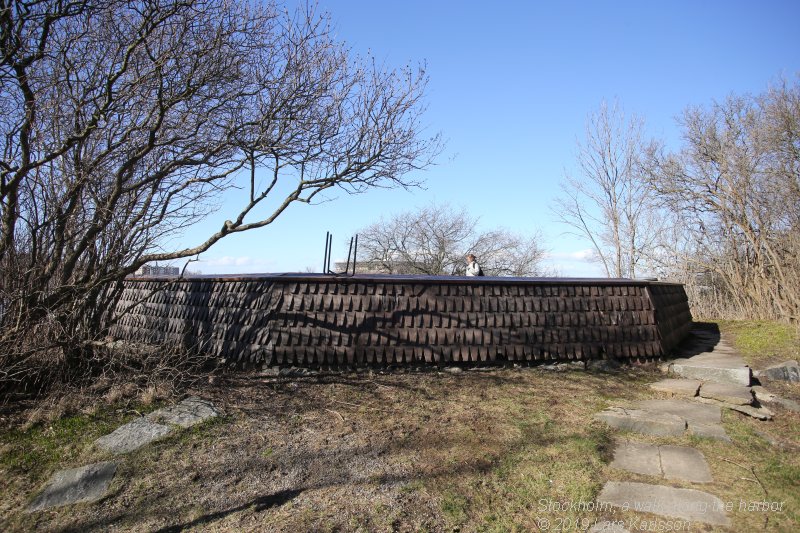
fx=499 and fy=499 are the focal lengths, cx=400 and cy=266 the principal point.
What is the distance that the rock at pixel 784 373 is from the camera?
717 centimetres

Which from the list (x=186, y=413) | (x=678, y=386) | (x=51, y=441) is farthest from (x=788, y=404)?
(x=51, y=441)

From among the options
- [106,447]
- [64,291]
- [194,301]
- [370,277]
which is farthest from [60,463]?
[370,277]

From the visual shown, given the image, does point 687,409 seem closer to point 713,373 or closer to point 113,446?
point 713,373

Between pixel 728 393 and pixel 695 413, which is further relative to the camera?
pixel 728 393

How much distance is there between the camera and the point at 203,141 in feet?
21.7

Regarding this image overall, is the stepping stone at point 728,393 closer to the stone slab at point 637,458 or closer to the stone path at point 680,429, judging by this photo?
the stone path at point 680,429

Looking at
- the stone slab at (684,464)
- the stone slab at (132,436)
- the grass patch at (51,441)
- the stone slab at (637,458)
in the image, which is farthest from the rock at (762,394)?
the grass patch at (51,441)

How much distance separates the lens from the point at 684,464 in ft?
13.1

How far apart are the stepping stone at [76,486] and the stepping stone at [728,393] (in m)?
6.28

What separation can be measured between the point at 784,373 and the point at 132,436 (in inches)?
333

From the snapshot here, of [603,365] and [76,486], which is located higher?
[603,365]

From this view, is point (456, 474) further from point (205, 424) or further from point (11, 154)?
point (11, 154)

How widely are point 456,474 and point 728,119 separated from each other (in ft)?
59.7

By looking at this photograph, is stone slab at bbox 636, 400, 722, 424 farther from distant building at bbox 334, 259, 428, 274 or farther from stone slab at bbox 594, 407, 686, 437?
distant building at bbox 334, 259, 428, 274
